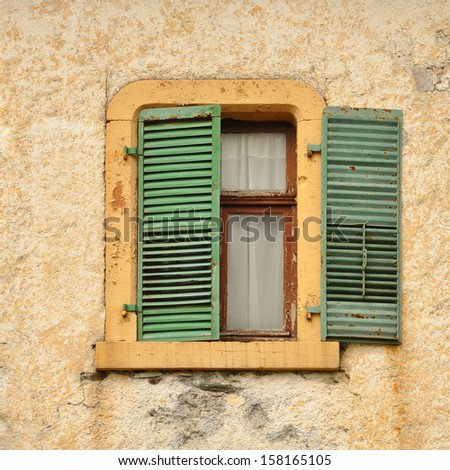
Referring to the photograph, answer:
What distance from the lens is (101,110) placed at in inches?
239

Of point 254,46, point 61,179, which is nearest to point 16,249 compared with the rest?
point 61,179

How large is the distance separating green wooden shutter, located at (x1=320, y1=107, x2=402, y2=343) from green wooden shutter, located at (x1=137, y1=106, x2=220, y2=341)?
0.68 metres

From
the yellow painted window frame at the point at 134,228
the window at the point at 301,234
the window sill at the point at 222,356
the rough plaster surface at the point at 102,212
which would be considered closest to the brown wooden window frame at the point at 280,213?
the window at the point at 301,234

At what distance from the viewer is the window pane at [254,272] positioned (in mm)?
6098

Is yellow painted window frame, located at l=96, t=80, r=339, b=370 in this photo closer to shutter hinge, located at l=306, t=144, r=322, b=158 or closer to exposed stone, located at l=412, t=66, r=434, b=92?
shutter hinge, located at l=306, t=144, r=322, b=158

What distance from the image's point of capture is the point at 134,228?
5.97 m

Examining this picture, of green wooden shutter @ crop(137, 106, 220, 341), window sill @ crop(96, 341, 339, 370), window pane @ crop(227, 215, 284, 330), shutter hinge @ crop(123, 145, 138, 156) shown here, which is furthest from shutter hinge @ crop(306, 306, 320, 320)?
shutter hinge @ crop(123, 145, 138, 156)

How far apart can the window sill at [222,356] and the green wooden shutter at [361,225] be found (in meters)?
0.16

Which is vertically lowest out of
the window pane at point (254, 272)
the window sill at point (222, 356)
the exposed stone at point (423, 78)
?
the window sill at point (222, 356)

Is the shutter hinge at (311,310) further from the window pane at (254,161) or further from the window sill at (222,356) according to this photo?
the window pane at (254,161)

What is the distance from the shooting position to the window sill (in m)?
5.75

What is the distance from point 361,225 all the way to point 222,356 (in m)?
1.13

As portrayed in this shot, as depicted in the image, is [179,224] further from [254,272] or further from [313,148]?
[313,148]

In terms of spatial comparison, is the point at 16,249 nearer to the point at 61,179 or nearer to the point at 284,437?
the point at 61,179
